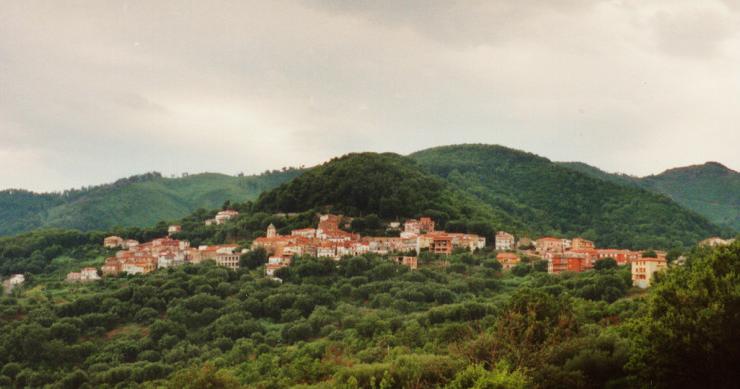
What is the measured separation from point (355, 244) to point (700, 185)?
4328 inches

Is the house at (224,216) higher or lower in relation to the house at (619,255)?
higher

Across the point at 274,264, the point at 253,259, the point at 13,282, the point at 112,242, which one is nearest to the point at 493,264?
the point at 274,264

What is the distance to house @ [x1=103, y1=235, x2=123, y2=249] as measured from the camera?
2672 inches

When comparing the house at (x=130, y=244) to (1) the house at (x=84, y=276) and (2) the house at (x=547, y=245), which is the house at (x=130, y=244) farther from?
(2) the house at (x=547, y=245)

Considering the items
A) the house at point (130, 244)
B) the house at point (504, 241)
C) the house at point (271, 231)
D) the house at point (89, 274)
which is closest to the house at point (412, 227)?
the house at point (504, 241)

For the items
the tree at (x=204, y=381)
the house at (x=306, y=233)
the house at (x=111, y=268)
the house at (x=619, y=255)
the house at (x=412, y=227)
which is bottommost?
the tree at (x=204, y=381)

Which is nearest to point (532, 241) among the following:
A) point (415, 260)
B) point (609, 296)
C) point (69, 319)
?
point (415, 260)

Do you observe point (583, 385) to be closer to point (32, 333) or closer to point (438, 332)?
point (438, 332)

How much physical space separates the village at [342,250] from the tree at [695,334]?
3243 cm

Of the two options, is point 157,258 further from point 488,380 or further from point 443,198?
point 488,380

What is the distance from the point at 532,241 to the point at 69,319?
1636 inches

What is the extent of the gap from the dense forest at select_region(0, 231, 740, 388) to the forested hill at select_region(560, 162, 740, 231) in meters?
88.4

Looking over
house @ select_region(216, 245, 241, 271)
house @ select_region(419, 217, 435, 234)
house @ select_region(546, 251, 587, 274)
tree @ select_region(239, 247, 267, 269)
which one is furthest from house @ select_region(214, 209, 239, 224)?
house @ select_region(546, 251, 587, 274)

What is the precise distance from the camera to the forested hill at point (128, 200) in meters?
106
